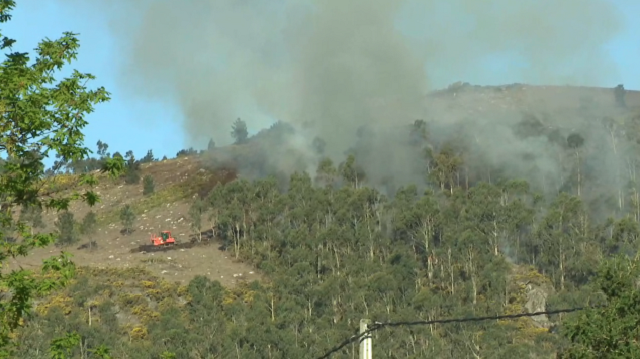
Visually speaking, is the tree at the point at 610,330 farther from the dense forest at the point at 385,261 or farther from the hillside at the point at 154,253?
the hillside at the point at 154,253

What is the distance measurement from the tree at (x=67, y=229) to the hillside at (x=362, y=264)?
112 inches

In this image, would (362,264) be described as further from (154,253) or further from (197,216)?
(154,253)

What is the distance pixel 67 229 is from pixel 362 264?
4789 centimetres

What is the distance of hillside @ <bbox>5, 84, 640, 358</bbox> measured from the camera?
4242 inches

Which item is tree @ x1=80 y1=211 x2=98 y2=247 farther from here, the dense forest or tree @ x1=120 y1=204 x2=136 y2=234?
tree @ x1=120 y1=204 x2=136 y2=234

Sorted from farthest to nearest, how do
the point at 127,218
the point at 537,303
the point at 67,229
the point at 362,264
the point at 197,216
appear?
the point at 127,218 → the point at 197,216 → the point at 67,229 → the point at 362,264 → the point at 537,303

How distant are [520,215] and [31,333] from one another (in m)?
69.5

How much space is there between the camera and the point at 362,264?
5527 inches

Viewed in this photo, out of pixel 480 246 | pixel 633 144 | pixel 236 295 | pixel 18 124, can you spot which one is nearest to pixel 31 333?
pixel 236 295

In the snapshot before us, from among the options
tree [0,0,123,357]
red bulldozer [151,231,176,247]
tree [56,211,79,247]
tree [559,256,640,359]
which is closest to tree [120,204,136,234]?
red bulldozer [151,231,176,247]

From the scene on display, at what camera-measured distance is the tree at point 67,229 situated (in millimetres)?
151875

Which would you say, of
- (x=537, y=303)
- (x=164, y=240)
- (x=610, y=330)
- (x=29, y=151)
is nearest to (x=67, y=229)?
(x=164, y=240)

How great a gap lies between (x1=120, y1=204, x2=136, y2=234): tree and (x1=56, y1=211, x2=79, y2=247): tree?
10.9m

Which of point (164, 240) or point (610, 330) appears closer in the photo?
point (610, 330)
